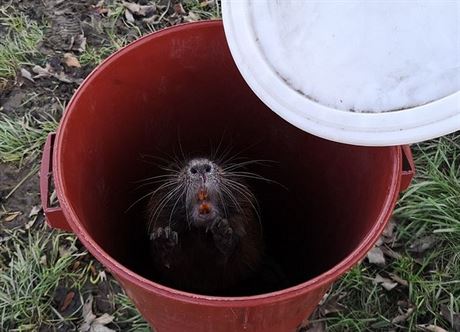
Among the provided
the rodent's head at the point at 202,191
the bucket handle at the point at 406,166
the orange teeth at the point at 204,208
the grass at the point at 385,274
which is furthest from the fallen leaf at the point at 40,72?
the bucket handle at the point at 406,166

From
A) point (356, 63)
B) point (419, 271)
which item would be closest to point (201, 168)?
point (356, 63)

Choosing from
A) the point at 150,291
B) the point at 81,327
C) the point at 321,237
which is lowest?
the point at 81,327

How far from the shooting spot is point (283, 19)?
1.44 meters

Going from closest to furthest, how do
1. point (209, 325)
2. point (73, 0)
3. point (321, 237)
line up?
point (209, 325) → point (321, 237) → point (73, 0)

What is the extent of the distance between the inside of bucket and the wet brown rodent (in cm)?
13

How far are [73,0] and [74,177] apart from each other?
1.96m

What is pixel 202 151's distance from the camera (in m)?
2.45

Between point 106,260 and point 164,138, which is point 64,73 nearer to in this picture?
point 164,138

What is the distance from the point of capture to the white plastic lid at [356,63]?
128 cm

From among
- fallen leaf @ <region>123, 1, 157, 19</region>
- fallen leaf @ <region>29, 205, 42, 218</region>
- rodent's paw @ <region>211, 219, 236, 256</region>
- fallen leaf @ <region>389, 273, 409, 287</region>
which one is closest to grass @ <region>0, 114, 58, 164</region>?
fallen leaf @ <region>29, 205, 42, 218</region>

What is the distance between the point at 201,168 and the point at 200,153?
459 millimetres

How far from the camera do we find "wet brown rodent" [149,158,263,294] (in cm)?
202

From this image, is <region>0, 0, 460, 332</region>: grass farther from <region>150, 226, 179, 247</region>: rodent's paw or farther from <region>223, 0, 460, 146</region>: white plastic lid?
<region>223, 0, 460, 146</region>: white plastic lid

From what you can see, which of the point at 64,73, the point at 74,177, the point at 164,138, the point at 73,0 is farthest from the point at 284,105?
the point at 73,0
